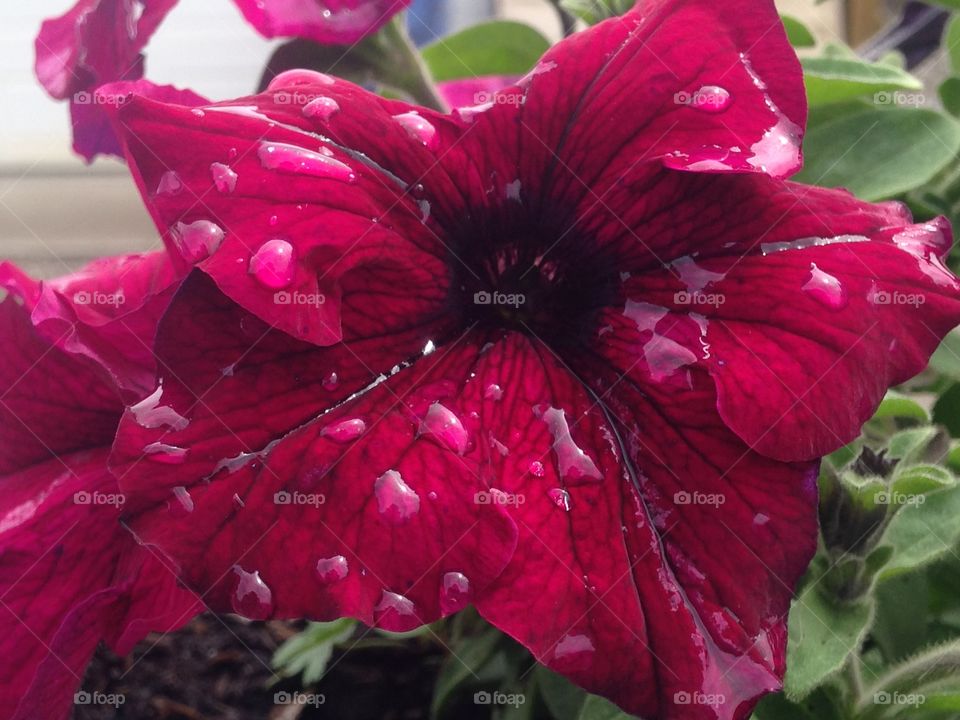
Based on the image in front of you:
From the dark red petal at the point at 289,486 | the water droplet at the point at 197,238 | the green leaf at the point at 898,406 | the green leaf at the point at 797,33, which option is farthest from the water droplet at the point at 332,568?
the green leaf at the point at 797,33

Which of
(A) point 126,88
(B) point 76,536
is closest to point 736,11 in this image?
(A) point 126,88

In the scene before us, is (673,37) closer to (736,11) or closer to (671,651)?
(736,11)

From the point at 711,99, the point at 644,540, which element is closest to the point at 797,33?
the point at 711,99

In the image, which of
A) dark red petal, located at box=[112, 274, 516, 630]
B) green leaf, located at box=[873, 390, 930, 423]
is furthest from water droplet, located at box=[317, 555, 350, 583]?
green leaf, located at box=[873, 390, 930, 423]

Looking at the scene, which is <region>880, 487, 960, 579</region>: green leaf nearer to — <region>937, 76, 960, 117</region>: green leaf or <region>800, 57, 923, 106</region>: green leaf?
<region>800, 57, 923, 106</region>: green leaf

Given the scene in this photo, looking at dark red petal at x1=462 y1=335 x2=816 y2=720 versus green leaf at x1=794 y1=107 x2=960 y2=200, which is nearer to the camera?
dark red petal at x1=462 y1=335 x2=816 y2=720

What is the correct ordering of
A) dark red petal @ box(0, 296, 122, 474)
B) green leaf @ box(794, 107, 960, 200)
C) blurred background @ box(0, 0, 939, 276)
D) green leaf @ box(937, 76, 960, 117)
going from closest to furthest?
dark red petal @ box(0, 296, 122, 474)
green leaf @ box(794, 107, 960, 200)
green leaf @ box(937, 76, 960, 117)
blurred background @ box(0, 0, 939, 276)
